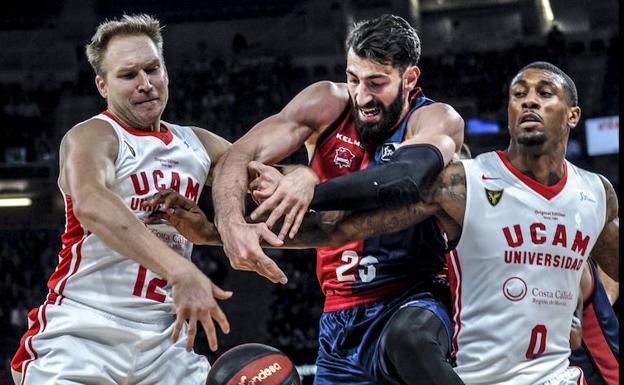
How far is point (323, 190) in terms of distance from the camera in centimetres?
331

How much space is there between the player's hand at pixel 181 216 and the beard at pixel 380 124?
812 millimetres

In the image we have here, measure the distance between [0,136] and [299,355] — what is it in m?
7.01

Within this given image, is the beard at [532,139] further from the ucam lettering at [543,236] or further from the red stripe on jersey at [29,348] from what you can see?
the red stripe on jersey at [29,348]

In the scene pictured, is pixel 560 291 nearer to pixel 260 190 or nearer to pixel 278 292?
pixel 260 190

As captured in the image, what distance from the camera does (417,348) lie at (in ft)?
10.2

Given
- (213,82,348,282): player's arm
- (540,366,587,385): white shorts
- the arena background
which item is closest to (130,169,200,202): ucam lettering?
(213,82,348,282): player's arm

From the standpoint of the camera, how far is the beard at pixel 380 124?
12.1 feet

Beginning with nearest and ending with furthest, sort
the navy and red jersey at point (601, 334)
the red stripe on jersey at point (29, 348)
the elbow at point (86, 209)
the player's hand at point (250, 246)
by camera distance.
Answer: the elbow at point (86, 209) → the player's hand at point (250, 246) → the red stripe on jersey at point (29, 348) → the navy and red jersey at point (601, 334)

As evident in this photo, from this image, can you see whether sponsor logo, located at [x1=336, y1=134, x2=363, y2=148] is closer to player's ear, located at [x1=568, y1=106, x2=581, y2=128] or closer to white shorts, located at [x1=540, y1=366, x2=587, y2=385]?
player's ear, located at [x1=568, y1=106, x2=581, y2=128]

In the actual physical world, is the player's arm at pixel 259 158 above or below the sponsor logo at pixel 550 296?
above

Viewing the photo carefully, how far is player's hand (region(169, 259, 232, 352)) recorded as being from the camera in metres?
2.63

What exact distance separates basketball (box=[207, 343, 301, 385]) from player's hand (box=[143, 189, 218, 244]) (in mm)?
491

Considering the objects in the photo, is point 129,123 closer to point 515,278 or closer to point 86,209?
point 86,209

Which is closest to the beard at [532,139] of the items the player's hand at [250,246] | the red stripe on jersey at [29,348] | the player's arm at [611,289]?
the player's arm at [611,289]
